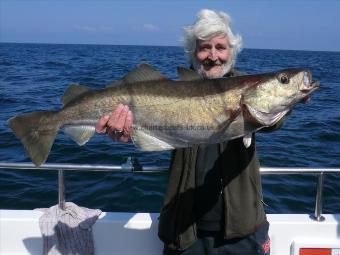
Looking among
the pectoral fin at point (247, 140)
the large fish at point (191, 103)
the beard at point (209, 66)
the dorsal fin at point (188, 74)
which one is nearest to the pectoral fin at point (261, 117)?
the large fish at point (191, 103)

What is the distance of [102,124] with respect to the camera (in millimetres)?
3703

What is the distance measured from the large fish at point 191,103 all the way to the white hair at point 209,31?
481 mm

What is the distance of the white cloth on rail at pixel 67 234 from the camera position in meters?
4.84

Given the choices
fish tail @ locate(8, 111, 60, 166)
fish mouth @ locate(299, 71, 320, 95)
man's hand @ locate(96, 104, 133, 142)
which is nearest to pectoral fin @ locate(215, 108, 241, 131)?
fish mouth @ locate(299, 71, 320, 95)

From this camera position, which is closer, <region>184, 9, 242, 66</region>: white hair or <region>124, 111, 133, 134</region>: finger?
<region>124, 111, 133, 134</region>: finger

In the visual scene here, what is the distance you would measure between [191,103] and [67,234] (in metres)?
2.21

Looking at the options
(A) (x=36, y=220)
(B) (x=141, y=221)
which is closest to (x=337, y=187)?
(B) (x=141, y=221)

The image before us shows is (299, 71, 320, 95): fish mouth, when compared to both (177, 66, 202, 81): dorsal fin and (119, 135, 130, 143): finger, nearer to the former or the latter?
(177, 66, 202, 81): dorsal fin

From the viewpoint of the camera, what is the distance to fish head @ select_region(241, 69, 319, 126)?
3416 millimetres

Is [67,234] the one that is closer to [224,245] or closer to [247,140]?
[224,245]

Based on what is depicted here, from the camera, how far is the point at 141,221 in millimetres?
4844

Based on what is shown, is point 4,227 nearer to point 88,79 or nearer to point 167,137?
point 167,137

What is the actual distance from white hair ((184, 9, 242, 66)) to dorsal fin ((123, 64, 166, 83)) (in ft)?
1.80

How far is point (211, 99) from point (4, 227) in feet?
9.14
